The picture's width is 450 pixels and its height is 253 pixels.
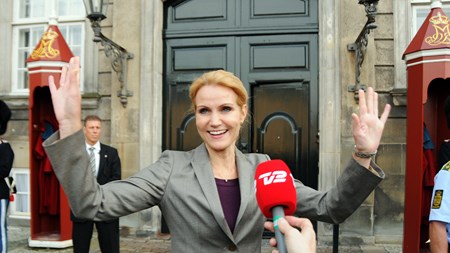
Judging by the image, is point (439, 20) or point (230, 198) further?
point (439, 20)

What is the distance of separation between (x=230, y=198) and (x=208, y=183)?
0.11 meters

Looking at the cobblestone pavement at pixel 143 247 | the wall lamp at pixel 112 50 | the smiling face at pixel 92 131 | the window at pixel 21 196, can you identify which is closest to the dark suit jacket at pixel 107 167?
the smiling face at pixel 92 131

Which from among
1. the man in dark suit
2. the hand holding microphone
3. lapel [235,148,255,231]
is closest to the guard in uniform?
lapel [235,148,255,231]

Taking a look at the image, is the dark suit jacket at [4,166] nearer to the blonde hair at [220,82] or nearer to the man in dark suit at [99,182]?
the man in dark suit at [99,182]

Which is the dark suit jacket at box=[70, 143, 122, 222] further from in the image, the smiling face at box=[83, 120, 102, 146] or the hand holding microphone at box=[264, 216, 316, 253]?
the hand holding microphone at box=[264, 216, 316, 253]

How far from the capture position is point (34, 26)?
7480 millimetres

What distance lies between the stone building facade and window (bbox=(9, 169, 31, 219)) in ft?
5.84

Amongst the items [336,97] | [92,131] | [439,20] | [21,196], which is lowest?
[21,196]

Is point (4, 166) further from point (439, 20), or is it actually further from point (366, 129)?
point (439, 20)

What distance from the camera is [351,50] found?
19.9 feet

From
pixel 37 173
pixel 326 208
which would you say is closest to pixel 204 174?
pixel 326 208

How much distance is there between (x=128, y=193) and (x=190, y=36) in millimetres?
5353

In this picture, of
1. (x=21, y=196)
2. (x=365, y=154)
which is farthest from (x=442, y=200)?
(x=21, y=196)

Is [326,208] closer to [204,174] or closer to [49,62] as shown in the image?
[204,174]
